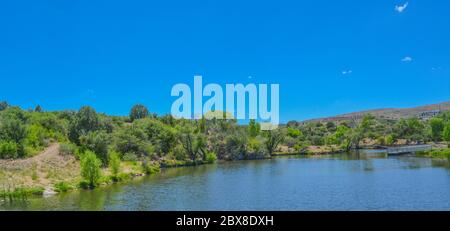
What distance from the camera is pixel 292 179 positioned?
56.1 metres

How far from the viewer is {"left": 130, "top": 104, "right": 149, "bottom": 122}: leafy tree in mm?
132250

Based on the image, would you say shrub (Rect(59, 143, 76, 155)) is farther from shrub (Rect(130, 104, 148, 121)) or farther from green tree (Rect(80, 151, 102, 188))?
shrub (Rect(130, 104, 148, 121))

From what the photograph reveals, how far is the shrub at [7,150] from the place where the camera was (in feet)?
198

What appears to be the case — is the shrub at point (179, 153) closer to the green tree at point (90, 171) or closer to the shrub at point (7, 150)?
the shrub at point (7, 150)

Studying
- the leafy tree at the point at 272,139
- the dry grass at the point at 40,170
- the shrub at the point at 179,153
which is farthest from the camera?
the leafy tree at the point at 272,139

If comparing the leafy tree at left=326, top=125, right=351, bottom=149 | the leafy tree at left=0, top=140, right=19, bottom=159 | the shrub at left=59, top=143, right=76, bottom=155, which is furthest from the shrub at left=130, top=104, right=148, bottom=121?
the leafy tree at left=0, top=140, right=19, bottom=159

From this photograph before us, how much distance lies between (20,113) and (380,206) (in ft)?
245

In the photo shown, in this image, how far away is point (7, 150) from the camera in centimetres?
6072

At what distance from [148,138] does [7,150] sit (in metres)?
39.2

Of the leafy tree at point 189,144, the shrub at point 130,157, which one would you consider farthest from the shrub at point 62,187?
the leafy tree at point 189,144

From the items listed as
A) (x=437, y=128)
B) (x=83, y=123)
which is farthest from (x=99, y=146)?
(x=437, y=128)

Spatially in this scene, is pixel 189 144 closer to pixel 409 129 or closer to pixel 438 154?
pixel 438 154
